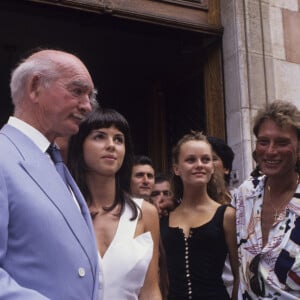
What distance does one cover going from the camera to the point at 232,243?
3529mm

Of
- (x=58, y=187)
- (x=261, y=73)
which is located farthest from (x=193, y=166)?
(x=261, y=73)

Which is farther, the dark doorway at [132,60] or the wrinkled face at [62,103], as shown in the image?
the dark doorway at [132,60]

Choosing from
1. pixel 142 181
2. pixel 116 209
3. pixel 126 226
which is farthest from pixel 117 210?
pixel 142 181

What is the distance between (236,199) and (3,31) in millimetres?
5218

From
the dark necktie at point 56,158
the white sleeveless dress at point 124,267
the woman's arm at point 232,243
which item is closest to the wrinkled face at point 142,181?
the woman's arm at point 232,243

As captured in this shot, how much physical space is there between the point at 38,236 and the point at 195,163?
6.87ft

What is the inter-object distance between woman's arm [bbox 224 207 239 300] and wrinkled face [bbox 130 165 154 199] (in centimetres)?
126

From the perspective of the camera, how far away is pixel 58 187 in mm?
1967

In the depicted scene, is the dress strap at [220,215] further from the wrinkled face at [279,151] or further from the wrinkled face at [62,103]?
the wrinkled face at [62,103]

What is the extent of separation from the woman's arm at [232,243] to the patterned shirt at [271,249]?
26 cm

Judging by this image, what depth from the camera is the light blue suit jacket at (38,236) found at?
1829 millimetres

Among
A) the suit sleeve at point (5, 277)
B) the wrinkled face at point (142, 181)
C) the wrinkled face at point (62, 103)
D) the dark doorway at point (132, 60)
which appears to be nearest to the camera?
the suit sleeve at point (5, 277)

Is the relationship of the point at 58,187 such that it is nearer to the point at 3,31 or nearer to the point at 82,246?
the point at 82,246

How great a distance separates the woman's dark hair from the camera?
313cm
